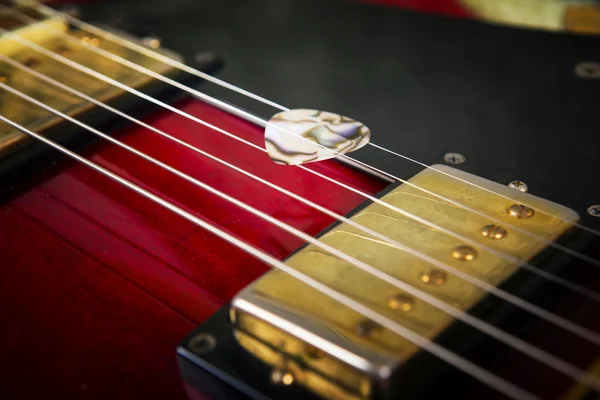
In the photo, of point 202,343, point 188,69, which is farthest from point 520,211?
point 188,69

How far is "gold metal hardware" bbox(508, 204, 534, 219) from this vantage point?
56cm

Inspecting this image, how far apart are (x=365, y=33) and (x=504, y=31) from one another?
0.58 feet

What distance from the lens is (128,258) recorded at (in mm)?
596

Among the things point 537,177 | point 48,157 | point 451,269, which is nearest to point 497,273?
point 451,269

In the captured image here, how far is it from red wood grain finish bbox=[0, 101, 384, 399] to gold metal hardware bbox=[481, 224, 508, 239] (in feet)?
0.45

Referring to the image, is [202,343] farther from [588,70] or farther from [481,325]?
[588,70]

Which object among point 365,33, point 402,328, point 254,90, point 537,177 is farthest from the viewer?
point 365,33

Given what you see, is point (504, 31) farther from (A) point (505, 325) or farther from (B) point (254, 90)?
(A) point (505, 325)

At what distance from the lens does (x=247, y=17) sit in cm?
98

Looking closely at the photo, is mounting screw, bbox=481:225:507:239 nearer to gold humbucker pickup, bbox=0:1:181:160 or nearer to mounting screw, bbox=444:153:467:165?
mounting screw, bbox=444:153:467:165

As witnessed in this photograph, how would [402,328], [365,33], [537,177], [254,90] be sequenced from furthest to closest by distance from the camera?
[365,33]
[254,90]
[537,177]
[402,328]

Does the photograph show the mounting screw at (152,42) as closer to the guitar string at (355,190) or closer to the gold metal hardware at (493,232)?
the guitar string at (355,190)

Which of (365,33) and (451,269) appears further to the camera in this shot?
(365,33)

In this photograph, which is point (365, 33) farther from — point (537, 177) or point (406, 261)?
point (406, 261)
